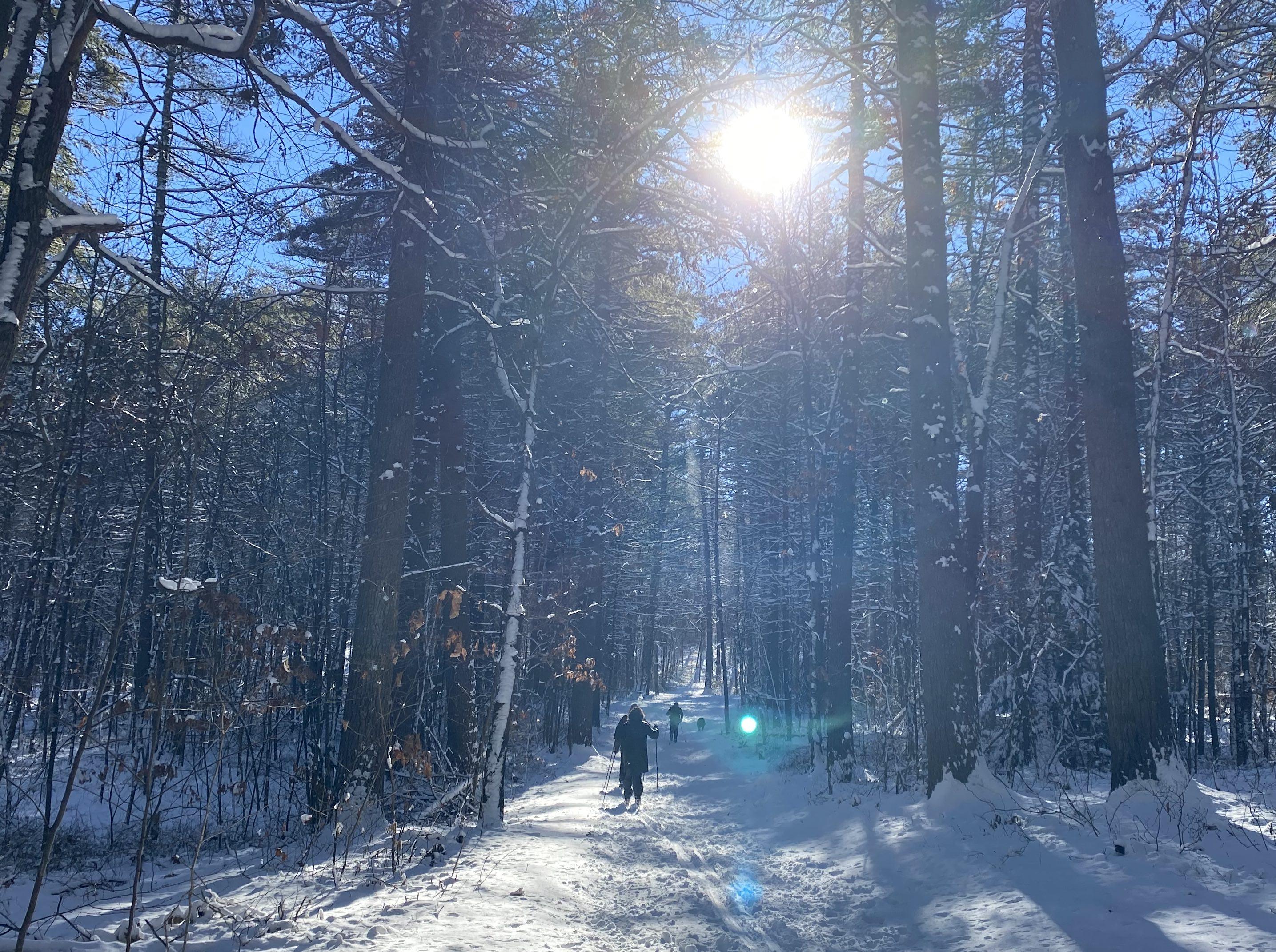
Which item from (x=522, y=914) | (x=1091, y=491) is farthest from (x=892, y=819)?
(x=522, y=914)

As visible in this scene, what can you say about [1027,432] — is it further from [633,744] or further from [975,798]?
[633,744]

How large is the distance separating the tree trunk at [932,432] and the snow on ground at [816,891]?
85 cm

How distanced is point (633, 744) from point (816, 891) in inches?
245

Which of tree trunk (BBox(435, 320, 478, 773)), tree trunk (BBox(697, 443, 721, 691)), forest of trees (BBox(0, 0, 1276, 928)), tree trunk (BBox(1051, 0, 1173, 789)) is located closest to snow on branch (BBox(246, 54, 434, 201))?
forest of trees (BBox(0, 0, 1276, 928))

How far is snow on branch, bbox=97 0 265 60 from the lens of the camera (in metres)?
4.84

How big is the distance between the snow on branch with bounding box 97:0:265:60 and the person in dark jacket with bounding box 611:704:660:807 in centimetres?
1121

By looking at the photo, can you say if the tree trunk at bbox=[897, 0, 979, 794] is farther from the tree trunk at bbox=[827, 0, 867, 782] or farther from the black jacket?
the black jacket

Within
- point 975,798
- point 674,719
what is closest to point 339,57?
point 975,798

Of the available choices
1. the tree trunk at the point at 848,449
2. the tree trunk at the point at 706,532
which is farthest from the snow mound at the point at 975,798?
the tree trunk at the point at 706,532

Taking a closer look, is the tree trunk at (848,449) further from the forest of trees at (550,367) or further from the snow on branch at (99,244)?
the snow on branch at (99,244)

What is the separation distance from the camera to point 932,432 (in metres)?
9.74

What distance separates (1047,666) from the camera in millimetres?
14828

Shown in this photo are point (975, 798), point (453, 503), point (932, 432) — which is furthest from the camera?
point (453, 503)

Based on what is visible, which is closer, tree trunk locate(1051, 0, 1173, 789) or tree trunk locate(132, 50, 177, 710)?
tree trunk locate(132, 50, 177, 710)
